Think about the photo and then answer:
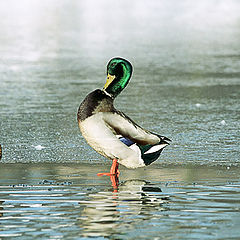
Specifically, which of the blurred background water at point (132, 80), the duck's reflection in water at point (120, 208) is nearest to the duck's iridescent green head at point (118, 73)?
the blurred background water at point (132, 80)

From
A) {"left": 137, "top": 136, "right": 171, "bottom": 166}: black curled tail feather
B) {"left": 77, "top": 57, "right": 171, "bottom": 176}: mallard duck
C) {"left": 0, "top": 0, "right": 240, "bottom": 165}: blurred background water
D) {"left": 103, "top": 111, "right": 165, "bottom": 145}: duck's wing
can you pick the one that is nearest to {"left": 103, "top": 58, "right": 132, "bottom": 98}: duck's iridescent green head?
{"left": 77, "top": 57, "right": 171, "bottom": 176}: mallard duck

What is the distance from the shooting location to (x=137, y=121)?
10.6 metres

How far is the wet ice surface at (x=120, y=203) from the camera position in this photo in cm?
524

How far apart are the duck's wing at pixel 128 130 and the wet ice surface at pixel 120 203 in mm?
342

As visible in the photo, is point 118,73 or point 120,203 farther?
point 118,73

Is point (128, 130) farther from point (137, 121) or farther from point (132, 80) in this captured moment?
point (132, 80)

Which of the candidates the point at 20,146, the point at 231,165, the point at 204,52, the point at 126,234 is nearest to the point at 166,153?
the point at 231,165

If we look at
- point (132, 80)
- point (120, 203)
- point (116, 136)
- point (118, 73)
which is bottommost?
point (132, 80)

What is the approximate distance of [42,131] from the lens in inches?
389

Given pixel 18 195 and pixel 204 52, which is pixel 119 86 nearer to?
pixel 18 195

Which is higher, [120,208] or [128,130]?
[128,130]

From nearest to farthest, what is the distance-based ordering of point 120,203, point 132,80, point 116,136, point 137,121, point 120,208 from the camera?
point 120,208 < point 120,203 < point 116,136 < point 137,121 < point 132,80

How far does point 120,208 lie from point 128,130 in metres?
1.37

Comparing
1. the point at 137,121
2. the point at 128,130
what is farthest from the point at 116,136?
the point at 137,121
